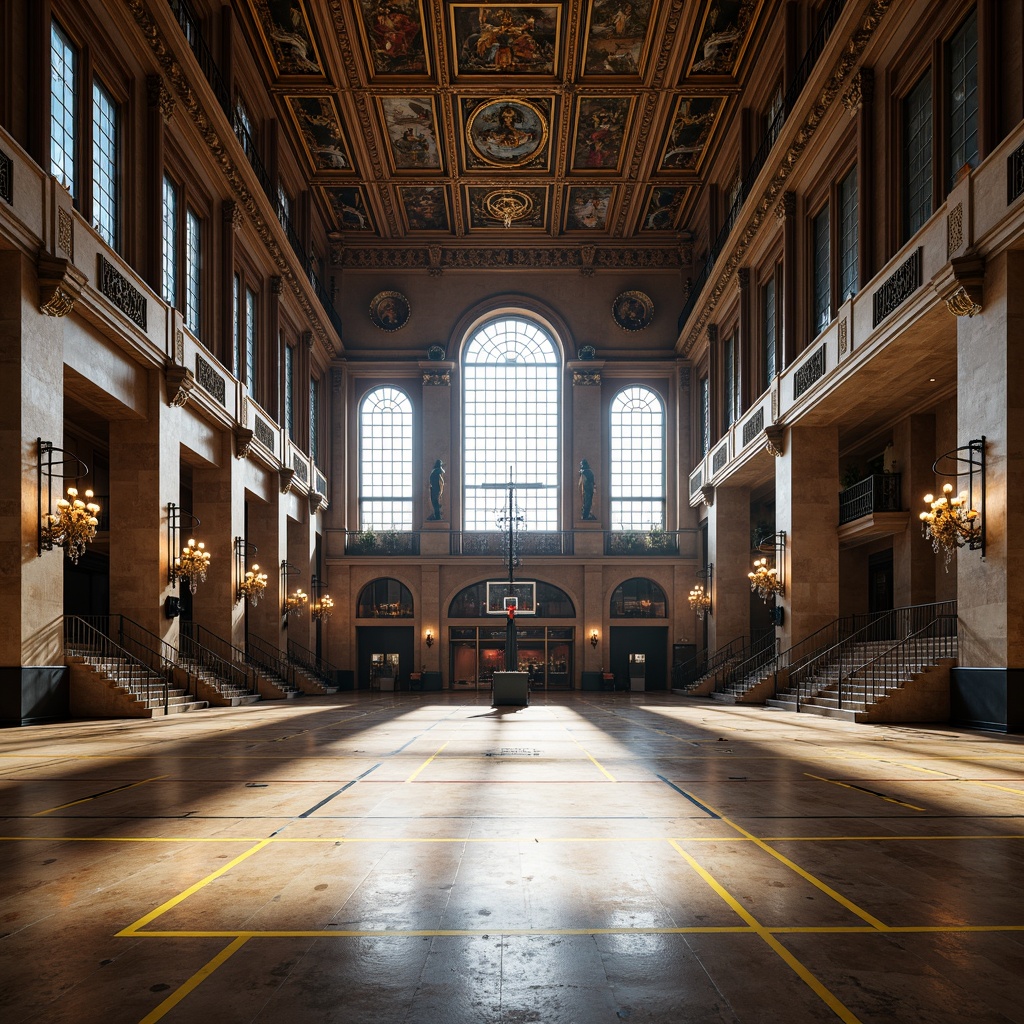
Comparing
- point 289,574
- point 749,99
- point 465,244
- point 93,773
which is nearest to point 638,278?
point 465,244

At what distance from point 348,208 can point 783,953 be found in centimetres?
3932

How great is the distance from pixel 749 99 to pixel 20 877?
3183 cm

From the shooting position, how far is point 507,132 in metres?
35.0

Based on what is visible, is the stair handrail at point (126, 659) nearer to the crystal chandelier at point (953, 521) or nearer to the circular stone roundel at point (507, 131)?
the crystal chandelier at point (953, 521)

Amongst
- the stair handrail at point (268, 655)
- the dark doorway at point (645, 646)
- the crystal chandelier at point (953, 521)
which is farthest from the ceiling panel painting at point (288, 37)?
the dark doorway at point (645, 646)

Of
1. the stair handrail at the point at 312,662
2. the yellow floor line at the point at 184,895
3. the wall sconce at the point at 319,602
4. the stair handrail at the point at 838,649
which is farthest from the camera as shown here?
the wall sconce at the point at 319,602

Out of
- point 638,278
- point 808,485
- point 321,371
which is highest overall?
point 638,278

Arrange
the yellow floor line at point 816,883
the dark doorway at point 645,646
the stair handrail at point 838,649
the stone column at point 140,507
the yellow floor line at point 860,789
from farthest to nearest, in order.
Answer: the dark doorway at point 645,646, the stair handrail at point 838,649, the stone column at point 140,507, the yellow floor line at point 860,789, the yellow floor line at point 816,883

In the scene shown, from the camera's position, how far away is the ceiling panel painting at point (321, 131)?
3272cm

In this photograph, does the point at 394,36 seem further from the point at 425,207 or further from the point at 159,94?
the point at 425,207

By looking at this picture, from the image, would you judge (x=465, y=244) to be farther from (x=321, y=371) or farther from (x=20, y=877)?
(x=20, y=877)

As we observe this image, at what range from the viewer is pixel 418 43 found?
29609 millimetres

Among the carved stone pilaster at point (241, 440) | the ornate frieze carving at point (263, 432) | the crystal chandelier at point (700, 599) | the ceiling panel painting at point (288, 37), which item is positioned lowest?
the crystal chandelier at point (700, 599)

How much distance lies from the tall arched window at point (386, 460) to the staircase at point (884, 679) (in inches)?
822
